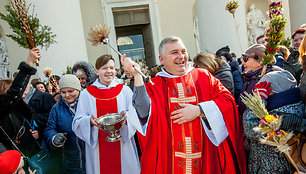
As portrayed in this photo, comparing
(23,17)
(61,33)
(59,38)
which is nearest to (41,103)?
(23,17)

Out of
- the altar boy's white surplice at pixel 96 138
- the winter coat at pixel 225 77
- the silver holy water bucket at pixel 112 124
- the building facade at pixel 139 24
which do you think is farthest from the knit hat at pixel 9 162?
the building facade at pixel 139 24

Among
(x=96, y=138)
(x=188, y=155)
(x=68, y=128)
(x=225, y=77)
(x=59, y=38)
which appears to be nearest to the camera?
(x=188, y=155)

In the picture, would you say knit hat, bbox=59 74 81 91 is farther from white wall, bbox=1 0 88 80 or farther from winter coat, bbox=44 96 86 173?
white wall, bbox=1 0 88 80

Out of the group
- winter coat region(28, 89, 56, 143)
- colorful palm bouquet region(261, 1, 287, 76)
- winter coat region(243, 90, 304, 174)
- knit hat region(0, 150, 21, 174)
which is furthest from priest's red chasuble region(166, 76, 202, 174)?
winter coat region(28, 89, 56, 143)

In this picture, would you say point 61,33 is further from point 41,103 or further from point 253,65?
point 253,65

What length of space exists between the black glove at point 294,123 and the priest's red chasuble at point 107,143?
6.31 feet

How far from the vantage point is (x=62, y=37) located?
995 centimetres

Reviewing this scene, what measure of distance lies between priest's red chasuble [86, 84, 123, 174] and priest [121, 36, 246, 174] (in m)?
0.78

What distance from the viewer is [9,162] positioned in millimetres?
1753

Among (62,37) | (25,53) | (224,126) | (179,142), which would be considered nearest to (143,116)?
(179,142)

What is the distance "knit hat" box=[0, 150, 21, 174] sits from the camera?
171 cm

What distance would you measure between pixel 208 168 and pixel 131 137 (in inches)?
42.5

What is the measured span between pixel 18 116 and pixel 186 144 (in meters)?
1.98

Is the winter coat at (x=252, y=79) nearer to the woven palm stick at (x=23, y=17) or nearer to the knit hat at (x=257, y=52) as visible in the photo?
the knit hat at (x=257, y=52)
